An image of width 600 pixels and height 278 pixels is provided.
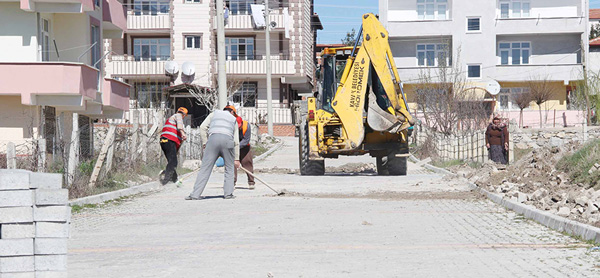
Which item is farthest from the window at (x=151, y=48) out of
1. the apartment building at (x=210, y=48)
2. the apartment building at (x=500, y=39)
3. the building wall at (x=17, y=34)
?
the building wall at (x=17, y=34)

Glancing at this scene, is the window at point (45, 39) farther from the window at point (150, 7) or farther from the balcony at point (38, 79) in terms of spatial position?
the window at point (150, 7)

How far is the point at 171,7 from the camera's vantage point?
5712 cm

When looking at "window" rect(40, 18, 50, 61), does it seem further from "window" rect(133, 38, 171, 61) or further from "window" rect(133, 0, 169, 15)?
"window" rect(133, 38, 171, 61)

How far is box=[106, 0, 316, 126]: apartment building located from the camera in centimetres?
5712

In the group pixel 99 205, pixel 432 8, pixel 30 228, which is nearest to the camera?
pixel 30 228

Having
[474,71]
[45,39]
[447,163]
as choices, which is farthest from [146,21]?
[447,163]

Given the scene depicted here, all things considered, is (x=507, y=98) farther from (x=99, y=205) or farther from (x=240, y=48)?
(x=99, y=205)

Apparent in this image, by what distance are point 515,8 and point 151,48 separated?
24.0 m

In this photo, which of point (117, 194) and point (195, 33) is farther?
point (195, 33)

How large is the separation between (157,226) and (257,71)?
45.6 metres

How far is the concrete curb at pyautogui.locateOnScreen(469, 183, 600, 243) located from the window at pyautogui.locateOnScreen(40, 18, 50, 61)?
51.3 feet

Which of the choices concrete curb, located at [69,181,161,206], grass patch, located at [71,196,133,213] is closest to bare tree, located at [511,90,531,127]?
concrete curb, located at [69,181,161,206]

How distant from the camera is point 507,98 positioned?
200 ft

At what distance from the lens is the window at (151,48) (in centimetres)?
5841
